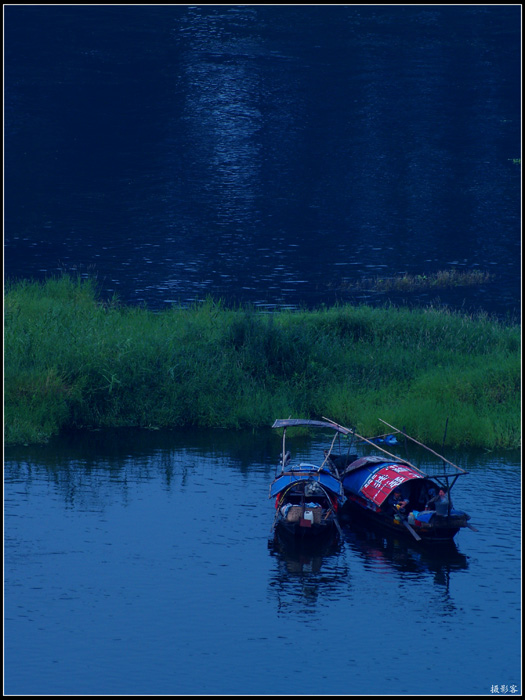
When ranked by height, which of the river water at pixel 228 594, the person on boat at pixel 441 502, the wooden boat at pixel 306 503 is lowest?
A: the river water at pixel 228 594

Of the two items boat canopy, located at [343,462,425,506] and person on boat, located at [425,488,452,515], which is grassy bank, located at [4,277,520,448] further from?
person on boat, located at [425,488,452,515]

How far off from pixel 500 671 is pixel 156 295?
49777 millimetres

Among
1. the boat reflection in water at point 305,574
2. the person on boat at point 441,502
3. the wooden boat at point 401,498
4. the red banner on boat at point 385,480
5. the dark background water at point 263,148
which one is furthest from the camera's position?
the dark background water at point 263,148

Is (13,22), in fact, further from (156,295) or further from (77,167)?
(156,295)

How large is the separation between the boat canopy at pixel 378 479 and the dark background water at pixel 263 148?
3434 cm

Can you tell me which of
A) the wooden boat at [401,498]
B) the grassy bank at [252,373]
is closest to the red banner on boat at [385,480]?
the wooden boat at [401,498]

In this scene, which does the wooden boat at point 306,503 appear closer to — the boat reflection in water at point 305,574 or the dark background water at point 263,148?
the boat reflection in water at point 305,574

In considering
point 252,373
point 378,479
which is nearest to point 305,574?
point 378,479

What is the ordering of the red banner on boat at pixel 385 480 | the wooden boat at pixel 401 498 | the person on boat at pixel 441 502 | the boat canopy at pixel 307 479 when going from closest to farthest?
1. the person on boat at pixel 441 502
2. the wooden boat at pixel 401 498
3. the red banner on boat at pixel 385 480
4. the boat canopy at pixel 307 479

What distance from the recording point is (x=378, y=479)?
96.1ft

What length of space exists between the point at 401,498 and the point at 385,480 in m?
0.91

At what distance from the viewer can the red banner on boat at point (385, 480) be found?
28.5 m

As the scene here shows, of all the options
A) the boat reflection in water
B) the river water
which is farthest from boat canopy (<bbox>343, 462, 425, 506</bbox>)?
the boat reflection in water

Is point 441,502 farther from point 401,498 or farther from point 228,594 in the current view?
point 228,594
